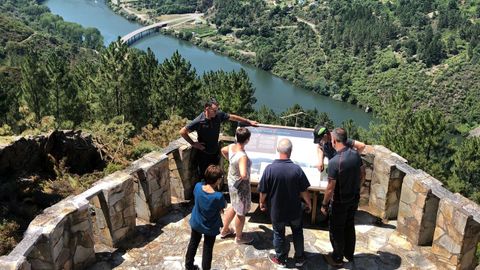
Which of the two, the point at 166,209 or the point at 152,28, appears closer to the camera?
the point at 166,209

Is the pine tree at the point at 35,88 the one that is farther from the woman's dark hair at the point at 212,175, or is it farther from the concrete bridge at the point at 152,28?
the concrete bridge at the point at 152,28

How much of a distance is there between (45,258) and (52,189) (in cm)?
393

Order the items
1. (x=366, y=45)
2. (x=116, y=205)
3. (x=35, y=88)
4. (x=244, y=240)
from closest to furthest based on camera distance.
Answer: (x=116, y=205) < (x=244, y=240) < (x=35, y=88) < (x=366, y=45)

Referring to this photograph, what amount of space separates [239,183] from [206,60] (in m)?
105

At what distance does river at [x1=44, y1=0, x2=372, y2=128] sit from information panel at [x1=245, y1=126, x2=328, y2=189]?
69399 mm

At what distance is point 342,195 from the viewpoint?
5.94m

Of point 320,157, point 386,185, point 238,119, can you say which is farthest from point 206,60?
point 320,157

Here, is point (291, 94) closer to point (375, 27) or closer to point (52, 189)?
point (375, 27)

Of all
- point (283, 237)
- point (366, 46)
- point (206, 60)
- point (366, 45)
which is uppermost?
point (283, 237)

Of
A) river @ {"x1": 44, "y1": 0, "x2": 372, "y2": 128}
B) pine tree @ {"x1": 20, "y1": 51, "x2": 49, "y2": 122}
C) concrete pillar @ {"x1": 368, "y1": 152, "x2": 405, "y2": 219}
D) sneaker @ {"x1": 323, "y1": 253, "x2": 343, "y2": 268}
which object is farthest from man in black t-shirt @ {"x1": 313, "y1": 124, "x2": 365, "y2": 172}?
river @ {"x1": 44, "y1": 0, "x2": 372, "y2": 128}

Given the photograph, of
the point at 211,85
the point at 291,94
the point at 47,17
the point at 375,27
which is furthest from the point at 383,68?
the point at 47,17

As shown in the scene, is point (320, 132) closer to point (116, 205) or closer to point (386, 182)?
point (386, 182)

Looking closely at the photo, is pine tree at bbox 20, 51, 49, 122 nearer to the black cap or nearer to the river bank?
the black cap

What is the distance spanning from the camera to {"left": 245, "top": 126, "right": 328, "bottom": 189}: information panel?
23.3 ft
